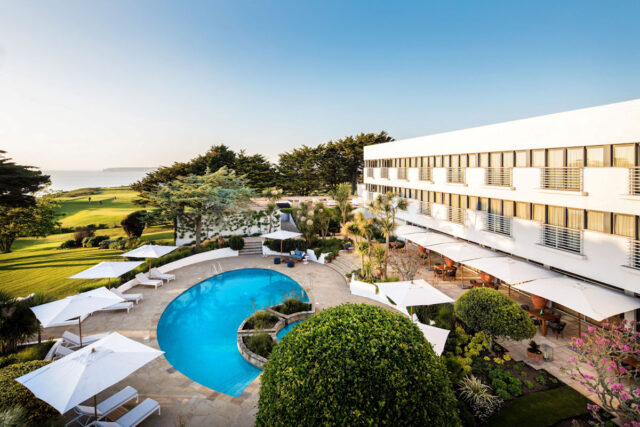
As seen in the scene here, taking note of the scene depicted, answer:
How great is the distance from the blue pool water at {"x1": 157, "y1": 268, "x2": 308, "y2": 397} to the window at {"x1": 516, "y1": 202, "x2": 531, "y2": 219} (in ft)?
40.3

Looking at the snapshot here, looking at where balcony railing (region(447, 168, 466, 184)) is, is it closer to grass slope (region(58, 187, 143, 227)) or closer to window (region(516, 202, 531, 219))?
window (region(516, 202, 531, 219))

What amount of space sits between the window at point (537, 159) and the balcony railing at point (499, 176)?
100cm

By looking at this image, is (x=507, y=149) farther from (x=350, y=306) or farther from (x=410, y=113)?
(x=410, y=113)

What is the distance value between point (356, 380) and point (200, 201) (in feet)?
72.1

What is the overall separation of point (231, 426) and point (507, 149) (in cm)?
1710

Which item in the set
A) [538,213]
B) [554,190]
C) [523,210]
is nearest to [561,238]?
[538,213]

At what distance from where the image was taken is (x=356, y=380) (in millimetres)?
4363

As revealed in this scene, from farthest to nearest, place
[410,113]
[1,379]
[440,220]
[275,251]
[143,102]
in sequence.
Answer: [410,113], [143,102], [275,251], [440,220], [1,379]

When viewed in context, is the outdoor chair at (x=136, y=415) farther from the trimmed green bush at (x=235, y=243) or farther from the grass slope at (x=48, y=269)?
the trimmed green bush at (x=235, y=243)

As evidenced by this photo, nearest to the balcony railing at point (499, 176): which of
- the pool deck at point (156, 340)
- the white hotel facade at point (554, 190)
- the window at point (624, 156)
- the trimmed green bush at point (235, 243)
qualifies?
Answer: the white hotel facade at point (554, 190)

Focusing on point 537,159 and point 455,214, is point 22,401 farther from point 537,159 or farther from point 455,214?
point 455,214

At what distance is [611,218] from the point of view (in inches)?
423

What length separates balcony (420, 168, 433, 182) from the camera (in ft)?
71.0

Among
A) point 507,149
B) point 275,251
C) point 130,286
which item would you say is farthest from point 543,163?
point 130,286
